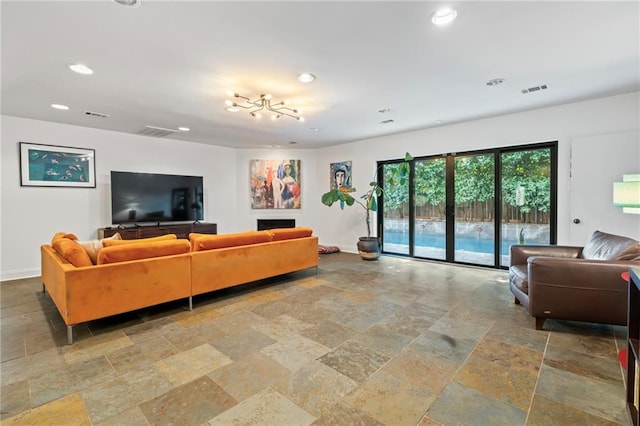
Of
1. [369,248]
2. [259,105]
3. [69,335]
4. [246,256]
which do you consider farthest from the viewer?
[369,248]

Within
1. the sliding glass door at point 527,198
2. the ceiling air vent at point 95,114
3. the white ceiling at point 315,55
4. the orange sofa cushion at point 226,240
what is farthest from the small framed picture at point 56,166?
the sliding glass door at point 527,198

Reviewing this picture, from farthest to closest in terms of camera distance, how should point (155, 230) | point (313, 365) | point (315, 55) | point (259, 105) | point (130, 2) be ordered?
point (155, 230) → point (259, 105) → point (315, 55) → point (313, 365) → point (130, 2)

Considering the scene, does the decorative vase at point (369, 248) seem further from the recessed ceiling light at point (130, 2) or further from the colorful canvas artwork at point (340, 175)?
the recessed ceiling light at point (130, 2)

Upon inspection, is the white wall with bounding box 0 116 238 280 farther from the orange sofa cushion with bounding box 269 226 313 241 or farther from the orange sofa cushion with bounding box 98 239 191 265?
the orange sofa cushion with bounding box 269 226 313 241

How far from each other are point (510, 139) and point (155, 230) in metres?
6.67

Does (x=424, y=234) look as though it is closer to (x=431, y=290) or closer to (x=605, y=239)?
(x=431, y=290)

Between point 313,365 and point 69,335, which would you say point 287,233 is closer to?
point 313,365

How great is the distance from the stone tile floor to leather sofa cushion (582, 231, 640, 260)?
2.36 feet

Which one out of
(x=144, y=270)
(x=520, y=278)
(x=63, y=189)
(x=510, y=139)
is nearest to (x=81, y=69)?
(x=144, y=270)

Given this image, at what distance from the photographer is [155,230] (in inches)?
226

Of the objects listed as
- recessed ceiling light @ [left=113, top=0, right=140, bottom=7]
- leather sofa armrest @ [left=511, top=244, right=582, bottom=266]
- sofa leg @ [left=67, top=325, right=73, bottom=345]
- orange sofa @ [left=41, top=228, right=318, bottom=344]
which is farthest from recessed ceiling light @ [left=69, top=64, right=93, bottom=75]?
leather sofa armrest @ [left=511, top=244, right=582, bottom=266]

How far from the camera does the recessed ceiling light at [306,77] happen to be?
3.27m

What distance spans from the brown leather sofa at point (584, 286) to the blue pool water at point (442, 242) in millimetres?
2380

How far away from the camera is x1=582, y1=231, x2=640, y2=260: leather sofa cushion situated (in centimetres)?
267
